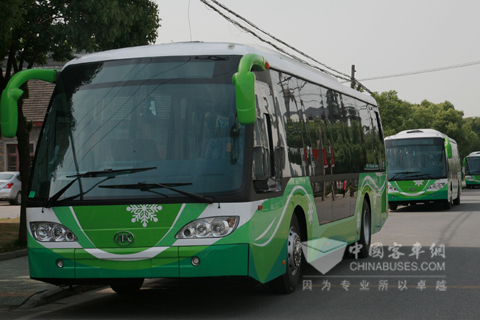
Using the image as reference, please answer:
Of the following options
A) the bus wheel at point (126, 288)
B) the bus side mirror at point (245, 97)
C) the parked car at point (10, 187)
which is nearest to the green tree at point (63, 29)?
the bus wheel at point (126, 288)

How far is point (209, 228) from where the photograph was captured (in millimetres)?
6914

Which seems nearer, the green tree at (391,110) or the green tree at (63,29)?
the green tree at (63,29)

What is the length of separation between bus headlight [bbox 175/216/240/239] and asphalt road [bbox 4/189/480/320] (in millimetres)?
470

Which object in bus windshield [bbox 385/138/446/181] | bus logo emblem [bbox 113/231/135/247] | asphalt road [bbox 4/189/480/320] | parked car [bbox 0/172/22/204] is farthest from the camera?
parked car [bbox 0/172/22/204]

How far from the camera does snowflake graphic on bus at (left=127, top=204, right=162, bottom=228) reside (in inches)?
274

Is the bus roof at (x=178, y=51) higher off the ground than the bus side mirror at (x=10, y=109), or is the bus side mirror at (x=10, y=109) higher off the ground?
the bus roof at (x=178, y=51)

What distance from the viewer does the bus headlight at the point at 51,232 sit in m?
7.19

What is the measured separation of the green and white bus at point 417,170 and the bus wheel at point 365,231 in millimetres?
12884

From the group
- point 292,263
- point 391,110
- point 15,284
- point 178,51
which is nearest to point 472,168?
point 391,110

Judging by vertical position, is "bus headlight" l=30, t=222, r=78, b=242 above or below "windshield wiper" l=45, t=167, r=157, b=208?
below

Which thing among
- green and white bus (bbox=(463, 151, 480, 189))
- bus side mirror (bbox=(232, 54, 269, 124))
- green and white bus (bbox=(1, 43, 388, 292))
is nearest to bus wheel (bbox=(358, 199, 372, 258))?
green and white bus (bbox=(1, 43, 388, 292))

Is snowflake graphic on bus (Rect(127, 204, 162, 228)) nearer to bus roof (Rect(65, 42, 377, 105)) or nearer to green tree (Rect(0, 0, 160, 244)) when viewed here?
bus roof (Rect(65, 42, 377, 105))

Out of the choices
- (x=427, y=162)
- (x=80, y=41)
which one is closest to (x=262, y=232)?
(x=80, y=41)

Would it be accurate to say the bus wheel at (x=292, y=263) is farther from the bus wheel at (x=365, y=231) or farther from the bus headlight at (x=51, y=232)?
the bus wheel at (x=365, y=231)
